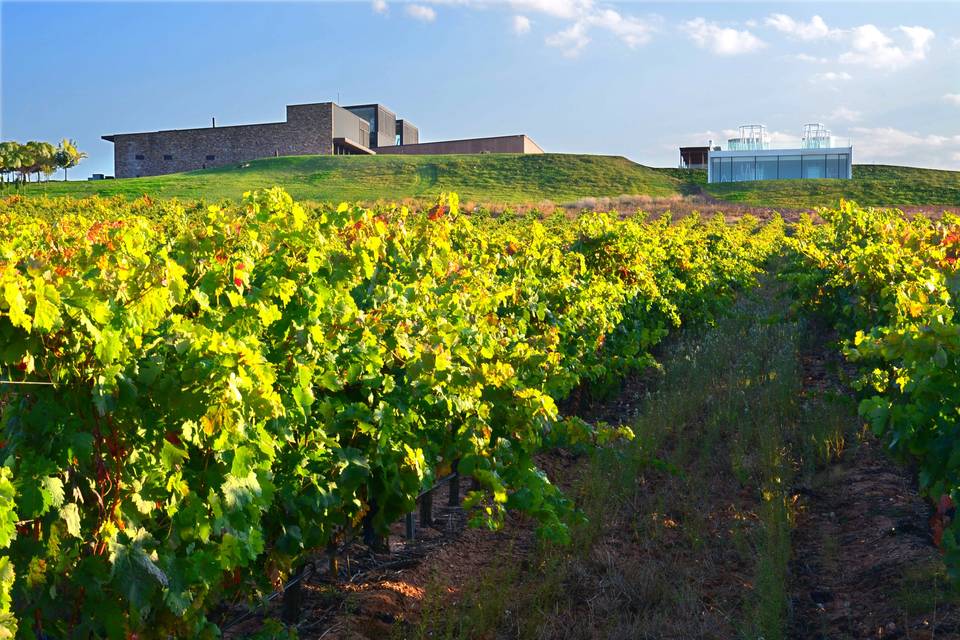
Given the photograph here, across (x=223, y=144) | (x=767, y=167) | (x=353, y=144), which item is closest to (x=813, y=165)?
(x=767, y=167)

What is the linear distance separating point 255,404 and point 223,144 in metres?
74.4

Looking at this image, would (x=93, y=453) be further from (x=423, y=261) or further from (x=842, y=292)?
(x=842, y=292)

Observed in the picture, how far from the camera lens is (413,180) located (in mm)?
60219

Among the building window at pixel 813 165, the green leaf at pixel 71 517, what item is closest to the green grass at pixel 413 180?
the building window at pixel 813 165

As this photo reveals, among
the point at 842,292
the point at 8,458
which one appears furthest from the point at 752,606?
the point at 842,292

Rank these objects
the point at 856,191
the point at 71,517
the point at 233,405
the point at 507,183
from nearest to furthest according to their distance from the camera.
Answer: the point at 71,517, the point at 233,405, the point at 856,191, the point at 507,183

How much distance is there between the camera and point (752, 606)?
16.4 feet

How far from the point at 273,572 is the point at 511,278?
13.8 feet

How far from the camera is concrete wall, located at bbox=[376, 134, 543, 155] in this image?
81.1 m

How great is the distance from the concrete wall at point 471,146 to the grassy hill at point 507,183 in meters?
11.6

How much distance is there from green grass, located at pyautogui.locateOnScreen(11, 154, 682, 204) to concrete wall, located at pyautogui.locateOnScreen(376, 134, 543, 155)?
1161cm

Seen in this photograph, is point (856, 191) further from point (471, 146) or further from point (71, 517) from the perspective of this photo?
point (71, 517)

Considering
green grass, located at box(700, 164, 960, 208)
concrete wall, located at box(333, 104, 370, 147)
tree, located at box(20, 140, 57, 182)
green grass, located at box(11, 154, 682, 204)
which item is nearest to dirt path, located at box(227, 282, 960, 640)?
green grass, located at box(11, 154, 682, 204)

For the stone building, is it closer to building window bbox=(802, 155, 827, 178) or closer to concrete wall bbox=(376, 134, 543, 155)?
concrete wall bbox=(376, 134, 543, 155)
